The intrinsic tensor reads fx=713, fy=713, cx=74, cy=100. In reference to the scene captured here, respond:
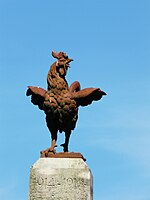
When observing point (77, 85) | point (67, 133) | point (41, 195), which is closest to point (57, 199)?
point (41, 195)

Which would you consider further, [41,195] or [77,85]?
[77,85]

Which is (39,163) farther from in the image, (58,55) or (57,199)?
(58,55)

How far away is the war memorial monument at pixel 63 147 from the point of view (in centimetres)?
1246

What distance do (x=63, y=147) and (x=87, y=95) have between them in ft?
3.46

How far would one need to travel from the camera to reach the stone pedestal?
40.7 ft

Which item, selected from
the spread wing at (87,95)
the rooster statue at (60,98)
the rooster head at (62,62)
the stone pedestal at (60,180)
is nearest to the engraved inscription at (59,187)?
the stone pedestal at (60,180)

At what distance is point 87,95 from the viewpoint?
13.2m

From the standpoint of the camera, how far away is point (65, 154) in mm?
12812

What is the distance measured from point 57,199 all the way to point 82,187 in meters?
0.49

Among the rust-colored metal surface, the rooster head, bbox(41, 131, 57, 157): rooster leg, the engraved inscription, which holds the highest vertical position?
the rooster head

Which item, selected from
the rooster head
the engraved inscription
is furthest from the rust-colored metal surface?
the rooster head

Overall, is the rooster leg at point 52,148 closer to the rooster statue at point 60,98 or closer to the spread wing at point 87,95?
the rooster statue at point 60,98

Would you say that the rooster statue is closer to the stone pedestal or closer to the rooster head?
the rooster head

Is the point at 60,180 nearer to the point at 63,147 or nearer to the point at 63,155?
the point at 63,155
